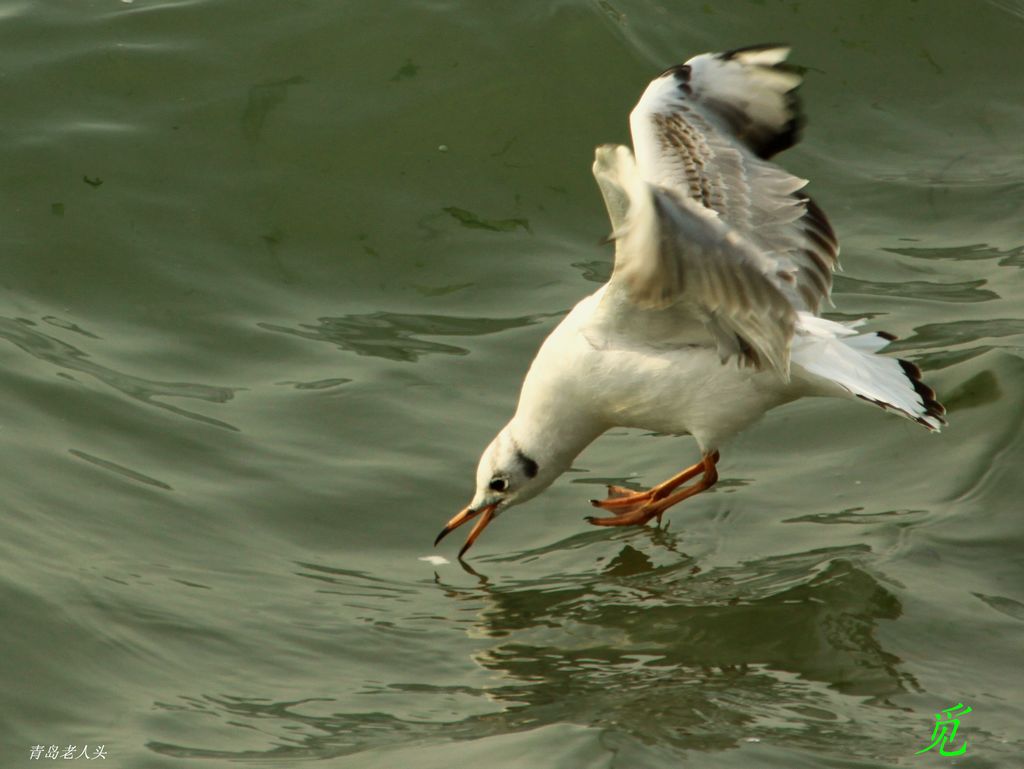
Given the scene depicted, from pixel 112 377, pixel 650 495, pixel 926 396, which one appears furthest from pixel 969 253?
pixel 112 377

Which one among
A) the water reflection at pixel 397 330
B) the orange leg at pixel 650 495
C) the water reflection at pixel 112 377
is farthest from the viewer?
the water reflection at pixel 397 330

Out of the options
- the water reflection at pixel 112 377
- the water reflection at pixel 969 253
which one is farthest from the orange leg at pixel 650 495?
the water reflection at pixel 969 253

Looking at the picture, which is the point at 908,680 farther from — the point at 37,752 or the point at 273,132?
the point at 273,132

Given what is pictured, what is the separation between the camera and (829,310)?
308 inches

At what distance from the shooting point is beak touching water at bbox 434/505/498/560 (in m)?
6.06

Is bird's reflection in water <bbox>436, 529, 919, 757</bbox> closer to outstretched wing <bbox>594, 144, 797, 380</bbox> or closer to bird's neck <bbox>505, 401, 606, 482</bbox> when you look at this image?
bird's neck <bbox>505, 401, 606, 482</bbox>


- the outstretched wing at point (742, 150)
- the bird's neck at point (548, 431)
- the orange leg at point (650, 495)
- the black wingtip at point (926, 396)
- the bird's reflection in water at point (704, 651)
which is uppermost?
the outstretched wing at point (742, 150)

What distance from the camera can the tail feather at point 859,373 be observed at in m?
5.43

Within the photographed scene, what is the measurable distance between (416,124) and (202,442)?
288cm

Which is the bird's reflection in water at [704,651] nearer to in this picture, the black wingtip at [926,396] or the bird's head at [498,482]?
the bird's head at [498,482]

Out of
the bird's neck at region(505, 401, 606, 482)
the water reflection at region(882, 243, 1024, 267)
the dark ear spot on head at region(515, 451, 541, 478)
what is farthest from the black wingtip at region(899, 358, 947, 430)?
the water reflection at region(882, 243, 1024, 267)

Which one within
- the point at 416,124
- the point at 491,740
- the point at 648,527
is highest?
the point at 416,124

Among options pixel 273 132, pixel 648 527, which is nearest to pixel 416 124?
pixel 273 132

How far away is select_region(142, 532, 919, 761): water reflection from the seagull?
548mm
